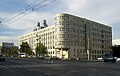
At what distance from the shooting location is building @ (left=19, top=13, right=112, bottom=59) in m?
121

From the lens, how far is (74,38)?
410 ft

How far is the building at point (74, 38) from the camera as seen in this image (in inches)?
4751

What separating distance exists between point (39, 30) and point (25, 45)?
19066 millimetres

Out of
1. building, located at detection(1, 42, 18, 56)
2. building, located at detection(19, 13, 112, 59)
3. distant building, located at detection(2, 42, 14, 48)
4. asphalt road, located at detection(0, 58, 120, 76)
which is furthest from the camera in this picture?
distant building, located at detection(2, 42, 14, 48)

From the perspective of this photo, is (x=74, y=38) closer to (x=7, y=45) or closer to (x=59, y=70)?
(x=7, y=45)

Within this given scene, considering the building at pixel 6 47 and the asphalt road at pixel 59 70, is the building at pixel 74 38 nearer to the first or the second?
the building at pixel 6 47

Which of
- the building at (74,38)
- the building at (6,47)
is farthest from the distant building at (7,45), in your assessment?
the building at (74,38)

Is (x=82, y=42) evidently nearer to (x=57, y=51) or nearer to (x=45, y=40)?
(x=57, y=51)

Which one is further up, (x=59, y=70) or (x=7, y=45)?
(x=7, y=45)

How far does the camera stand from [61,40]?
11956 centimetres

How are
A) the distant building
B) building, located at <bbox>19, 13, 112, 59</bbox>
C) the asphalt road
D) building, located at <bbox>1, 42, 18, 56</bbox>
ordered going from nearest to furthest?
1. the asphalt road
2. building, located at <bbox>19, 13, 112, 59</bbox>
3. building, located at <bbox>1, 42, 18, 56</bbox>
4. the distant building

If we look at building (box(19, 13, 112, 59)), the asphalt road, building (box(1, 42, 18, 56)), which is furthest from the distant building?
the asphalt road

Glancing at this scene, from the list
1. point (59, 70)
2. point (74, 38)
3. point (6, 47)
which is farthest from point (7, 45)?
point (59, 70)

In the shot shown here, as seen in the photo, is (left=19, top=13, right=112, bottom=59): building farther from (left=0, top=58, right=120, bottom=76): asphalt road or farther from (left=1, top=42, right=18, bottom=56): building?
(left=0, top=58, right=120, bottom=76): asphalt road
